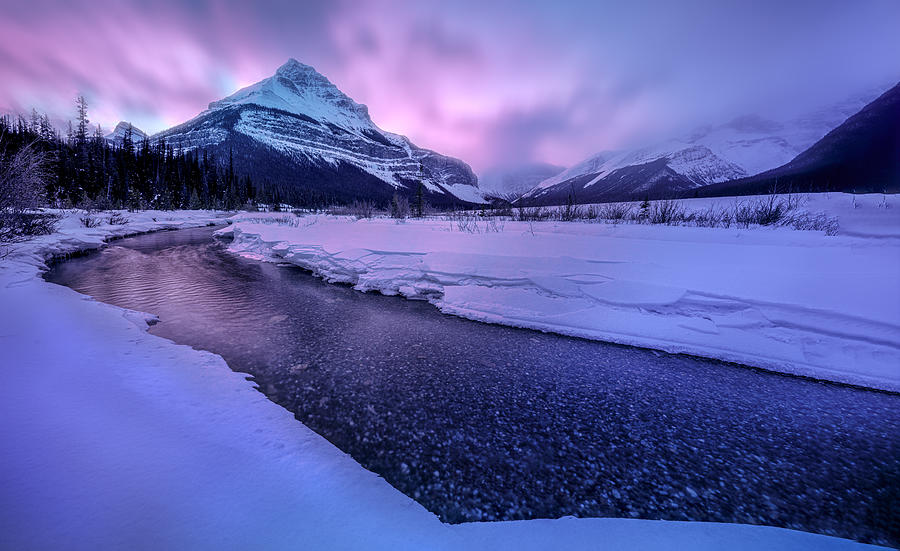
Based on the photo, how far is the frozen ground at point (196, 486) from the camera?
1.35 metres

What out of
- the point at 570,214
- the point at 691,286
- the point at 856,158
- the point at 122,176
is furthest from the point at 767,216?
the point at 856,158

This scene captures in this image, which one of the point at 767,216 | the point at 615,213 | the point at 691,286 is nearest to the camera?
the point at 691,286

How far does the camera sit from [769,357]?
3.64 m

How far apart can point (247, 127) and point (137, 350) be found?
611 feet

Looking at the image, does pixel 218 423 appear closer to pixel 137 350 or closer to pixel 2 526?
pixel 2 526

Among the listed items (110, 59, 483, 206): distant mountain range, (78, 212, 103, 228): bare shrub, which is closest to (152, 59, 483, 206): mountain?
(110, 59, 483, 206): distant mountain range

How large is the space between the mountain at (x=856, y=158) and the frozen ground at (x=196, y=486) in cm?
7346

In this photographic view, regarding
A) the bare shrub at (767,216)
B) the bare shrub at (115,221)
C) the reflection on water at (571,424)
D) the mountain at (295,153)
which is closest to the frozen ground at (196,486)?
the reflection on water at (571,424)

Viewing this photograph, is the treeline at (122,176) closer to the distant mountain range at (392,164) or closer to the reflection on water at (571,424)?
the distant mountain range at (392,164)

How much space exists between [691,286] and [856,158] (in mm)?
113109

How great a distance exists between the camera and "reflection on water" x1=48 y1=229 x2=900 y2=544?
190 centimetres

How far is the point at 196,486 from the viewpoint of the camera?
161 centimetres

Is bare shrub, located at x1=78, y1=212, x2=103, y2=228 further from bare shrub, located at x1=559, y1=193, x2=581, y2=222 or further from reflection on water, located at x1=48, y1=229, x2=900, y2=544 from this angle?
bare shrub, located at x1=559, y1=193, x2=581, y2=222

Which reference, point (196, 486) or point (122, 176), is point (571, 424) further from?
point (122, 176)
